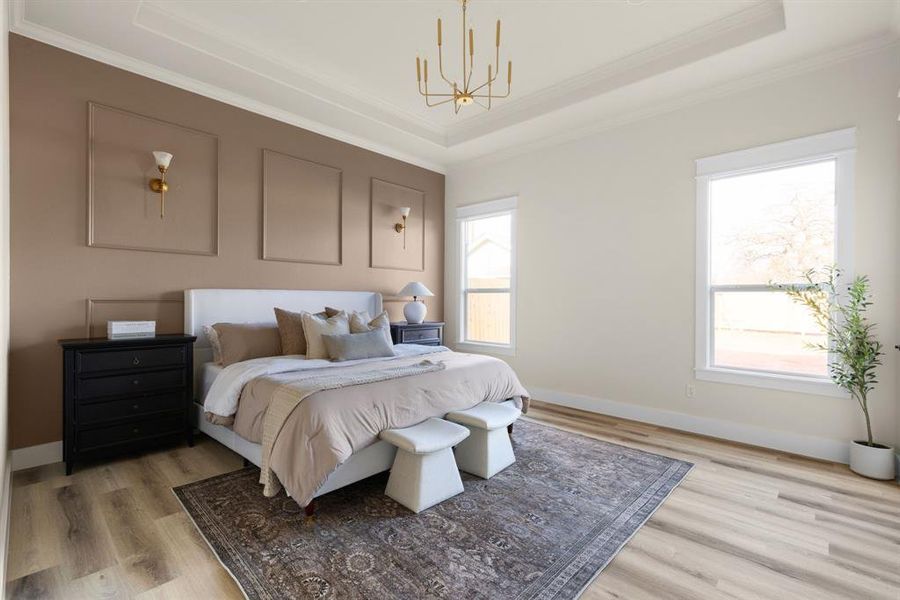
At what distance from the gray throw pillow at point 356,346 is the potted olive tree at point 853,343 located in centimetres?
314

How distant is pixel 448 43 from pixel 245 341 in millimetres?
2869

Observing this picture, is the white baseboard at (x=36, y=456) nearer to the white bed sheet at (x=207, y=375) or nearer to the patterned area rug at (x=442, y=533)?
the white bed sheet at (x=207, y=375)

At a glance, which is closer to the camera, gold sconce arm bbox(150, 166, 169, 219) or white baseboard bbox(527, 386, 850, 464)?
white baseboard bbox(527, 386, 850, 464)

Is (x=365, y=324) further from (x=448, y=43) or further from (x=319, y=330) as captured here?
(x=448, y=43)

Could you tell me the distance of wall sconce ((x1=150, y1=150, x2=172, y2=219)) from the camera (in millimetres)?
3297

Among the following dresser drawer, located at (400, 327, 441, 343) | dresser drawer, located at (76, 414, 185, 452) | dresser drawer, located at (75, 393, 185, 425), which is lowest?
dresser drawer, located at (76, 414, 185, 452)

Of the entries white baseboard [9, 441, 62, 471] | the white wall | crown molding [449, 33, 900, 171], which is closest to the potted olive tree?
the white wall

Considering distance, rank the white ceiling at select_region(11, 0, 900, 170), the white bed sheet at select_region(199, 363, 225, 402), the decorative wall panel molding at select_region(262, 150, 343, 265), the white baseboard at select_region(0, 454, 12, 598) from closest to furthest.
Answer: the white baseboard at select_region(0, 454, 12, 598) → the white ceiling at select_region(11, 0, 900, 170) → the white bed sheet at select_region(199, 363, 225, 402) → the decorative wall panel molding at select_region(262, 150, 343, 265)

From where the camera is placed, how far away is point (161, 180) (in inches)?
135

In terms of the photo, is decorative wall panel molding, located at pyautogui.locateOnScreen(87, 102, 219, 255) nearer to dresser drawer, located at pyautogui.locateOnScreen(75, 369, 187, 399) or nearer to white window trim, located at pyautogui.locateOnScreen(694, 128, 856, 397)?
dresser drawer, located at pyautogui.locateOnScreen(75, 369, 187, 399)

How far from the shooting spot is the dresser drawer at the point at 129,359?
281 centimetres

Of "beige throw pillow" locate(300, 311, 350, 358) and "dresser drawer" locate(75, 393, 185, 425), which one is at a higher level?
"beige throw pillow" locate(300, 311, 350, 358)

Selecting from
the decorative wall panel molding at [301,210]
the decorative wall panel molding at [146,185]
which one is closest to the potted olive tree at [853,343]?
the decorative wall panel molding at [301,210]

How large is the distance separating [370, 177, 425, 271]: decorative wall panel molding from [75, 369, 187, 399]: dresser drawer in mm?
2395
